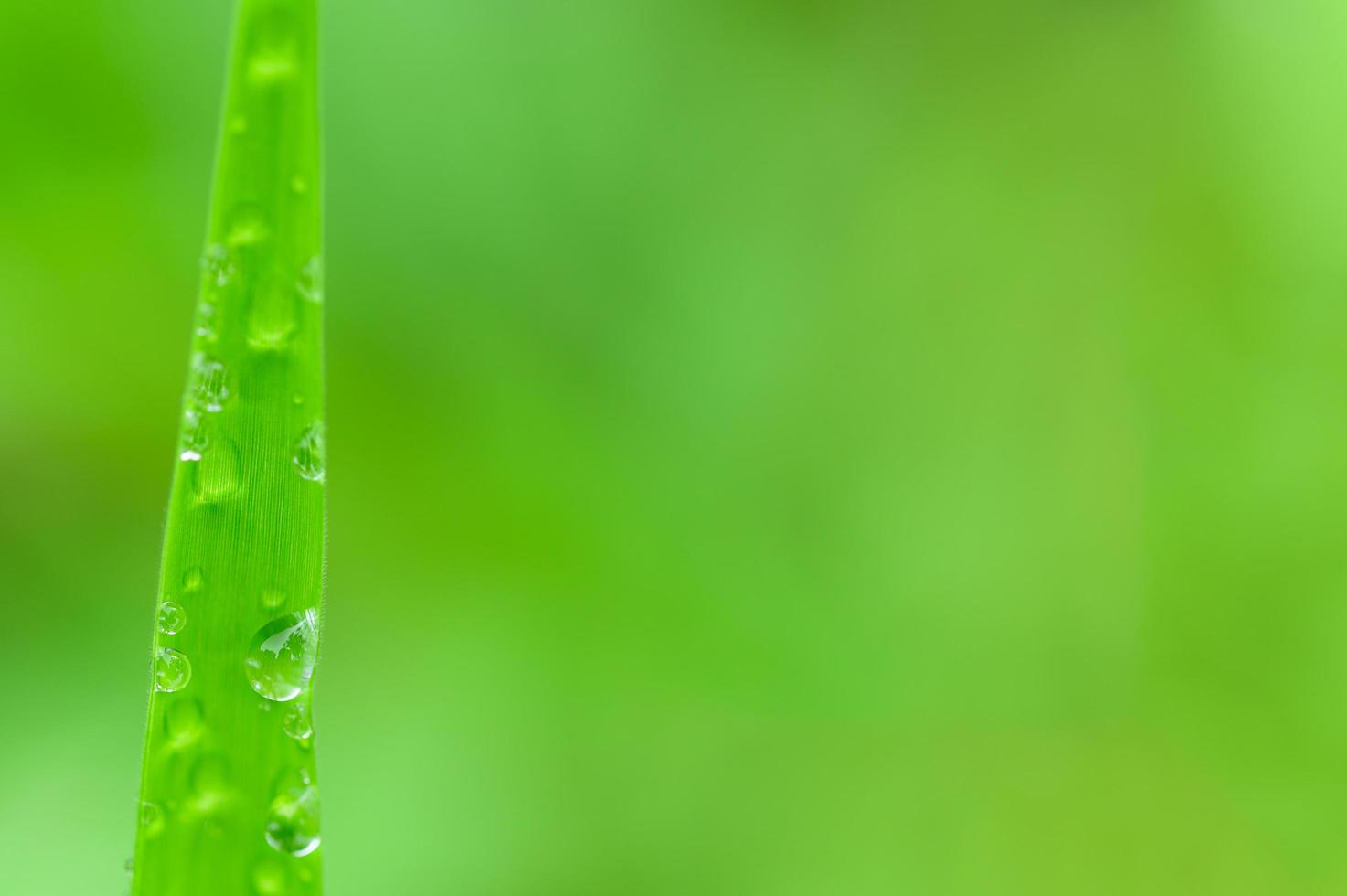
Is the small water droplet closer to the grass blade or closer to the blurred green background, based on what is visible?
the grass blade

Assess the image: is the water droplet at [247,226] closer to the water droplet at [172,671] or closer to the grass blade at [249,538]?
the grass blade at [249,538]

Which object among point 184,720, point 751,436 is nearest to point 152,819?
point 184,720

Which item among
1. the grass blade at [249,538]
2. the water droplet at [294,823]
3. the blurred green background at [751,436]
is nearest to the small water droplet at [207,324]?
the grass blade at [249,538]

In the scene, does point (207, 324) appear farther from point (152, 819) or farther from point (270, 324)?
point (152, 819)

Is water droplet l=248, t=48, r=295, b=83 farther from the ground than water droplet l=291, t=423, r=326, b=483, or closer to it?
farther from the ground

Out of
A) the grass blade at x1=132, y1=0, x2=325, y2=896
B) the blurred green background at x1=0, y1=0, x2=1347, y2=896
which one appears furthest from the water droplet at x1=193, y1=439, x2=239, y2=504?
the blurred green background at x1=0, y1=0, x2=1347, y2=896

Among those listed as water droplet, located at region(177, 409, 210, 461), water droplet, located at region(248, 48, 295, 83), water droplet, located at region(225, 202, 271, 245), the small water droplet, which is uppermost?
water droplet, located at region(248, 48, 295, 83)

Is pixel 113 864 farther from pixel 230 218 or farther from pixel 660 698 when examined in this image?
pixel 230 218
